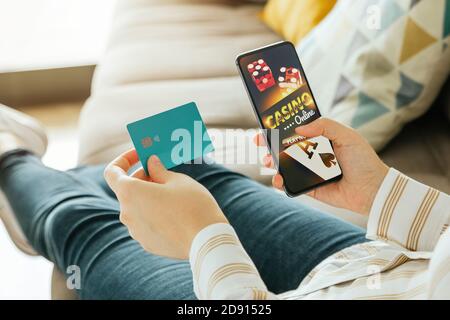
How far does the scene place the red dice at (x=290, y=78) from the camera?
1.86 ft

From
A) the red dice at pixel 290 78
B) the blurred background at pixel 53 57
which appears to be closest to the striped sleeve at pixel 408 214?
the red dice at pixel 290 78

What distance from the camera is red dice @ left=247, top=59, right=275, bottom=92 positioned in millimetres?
559

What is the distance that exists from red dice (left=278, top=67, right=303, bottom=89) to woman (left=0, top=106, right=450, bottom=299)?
0.04 m

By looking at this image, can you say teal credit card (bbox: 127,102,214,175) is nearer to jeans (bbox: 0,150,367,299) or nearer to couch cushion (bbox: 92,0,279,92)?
jeans (bbox: 0,150,367,299)

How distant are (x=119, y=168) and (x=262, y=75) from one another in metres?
0.15

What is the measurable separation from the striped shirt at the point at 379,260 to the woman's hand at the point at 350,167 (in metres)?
0.02

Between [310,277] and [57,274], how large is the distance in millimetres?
330

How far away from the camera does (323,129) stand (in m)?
0.59

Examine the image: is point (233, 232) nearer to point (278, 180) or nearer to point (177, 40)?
point (278, 180)

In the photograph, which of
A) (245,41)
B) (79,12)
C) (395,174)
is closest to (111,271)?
(395,174)

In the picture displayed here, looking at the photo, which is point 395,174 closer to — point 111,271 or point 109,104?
point 111,271

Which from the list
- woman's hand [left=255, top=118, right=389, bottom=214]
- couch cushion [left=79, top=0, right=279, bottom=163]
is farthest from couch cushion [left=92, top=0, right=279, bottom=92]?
woman's hand [left=255, top=118, right=389, bottom=214]

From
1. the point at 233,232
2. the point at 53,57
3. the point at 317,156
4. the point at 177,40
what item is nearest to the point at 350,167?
the point at 317,156

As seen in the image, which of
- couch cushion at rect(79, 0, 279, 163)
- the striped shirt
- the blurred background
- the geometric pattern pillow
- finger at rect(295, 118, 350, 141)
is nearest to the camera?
the striped shirt
